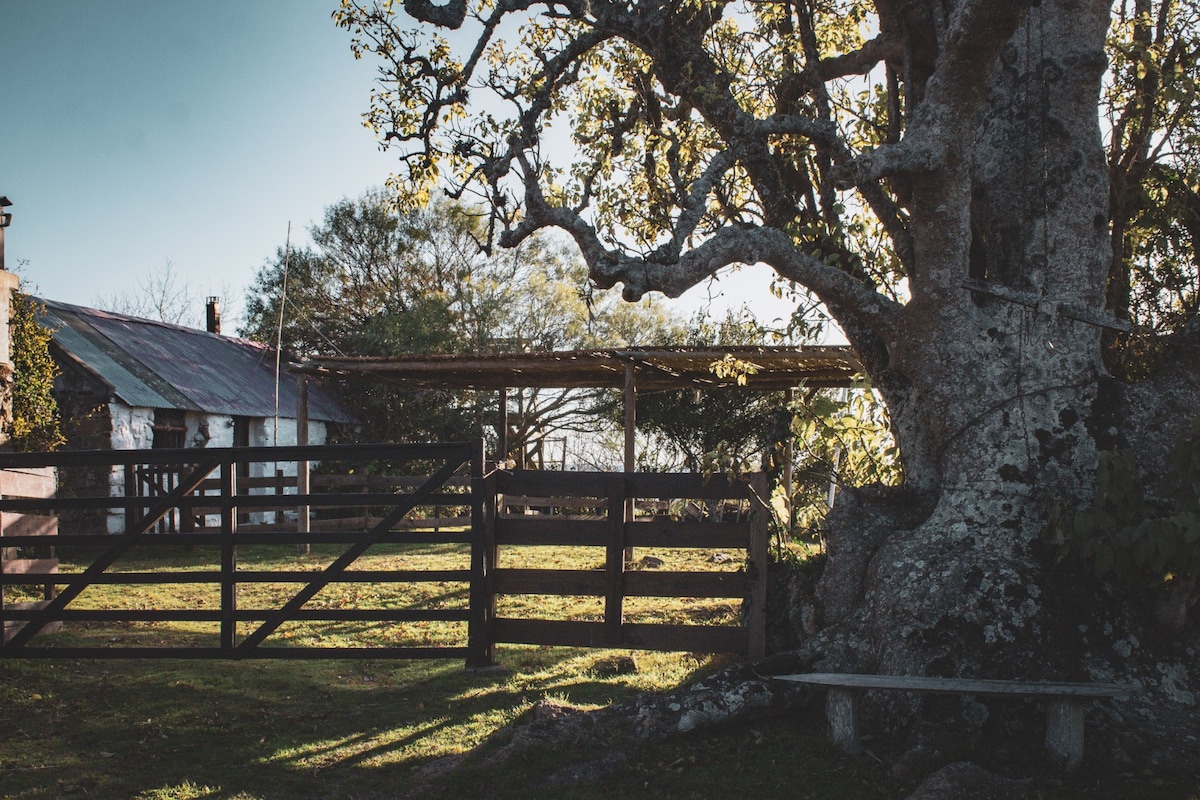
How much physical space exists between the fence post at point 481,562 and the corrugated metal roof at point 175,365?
38.5ft

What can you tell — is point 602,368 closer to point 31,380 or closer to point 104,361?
point 31,380

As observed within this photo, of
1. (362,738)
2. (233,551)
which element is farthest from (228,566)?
(362,738)

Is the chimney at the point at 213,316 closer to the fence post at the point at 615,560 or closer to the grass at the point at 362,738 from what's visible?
the grass at the point at 362,738

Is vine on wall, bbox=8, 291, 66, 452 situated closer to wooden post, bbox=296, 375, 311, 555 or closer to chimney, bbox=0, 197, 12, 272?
wooden post, bbox=296, 375, 311, 555

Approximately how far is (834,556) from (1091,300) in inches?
91.7

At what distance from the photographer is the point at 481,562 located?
21.8 ft

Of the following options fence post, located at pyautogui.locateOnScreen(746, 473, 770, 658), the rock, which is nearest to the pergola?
fence post, located at pyautogui.locateOnScreen(746, 473, 770, 658)

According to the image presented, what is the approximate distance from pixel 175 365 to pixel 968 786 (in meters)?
18.8

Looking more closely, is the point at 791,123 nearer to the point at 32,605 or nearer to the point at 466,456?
the point at 466,456

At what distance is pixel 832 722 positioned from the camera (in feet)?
15.9

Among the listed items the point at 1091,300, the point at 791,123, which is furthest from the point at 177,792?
the point at 1091,300

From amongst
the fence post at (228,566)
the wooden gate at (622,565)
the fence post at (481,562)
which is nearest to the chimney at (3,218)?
the fence post at (228,566)

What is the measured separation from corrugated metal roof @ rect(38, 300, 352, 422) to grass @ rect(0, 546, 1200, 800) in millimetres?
9557

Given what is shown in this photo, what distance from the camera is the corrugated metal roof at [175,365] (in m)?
16.6
